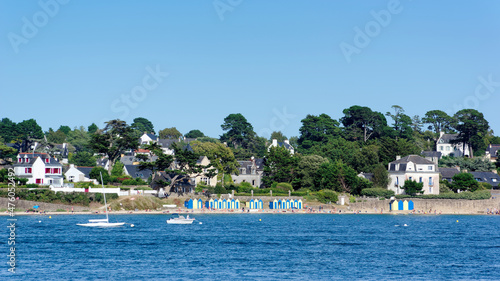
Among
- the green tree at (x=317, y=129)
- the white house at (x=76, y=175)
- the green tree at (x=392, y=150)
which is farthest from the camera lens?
the green tree at (x=317, y=129)

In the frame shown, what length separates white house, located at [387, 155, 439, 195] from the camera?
11662 cm

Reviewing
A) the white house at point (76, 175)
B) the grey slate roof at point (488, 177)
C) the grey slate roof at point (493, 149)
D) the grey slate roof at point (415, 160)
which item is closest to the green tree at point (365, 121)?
the grey slate roof at point (493, 149)

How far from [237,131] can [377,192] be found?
288 ft

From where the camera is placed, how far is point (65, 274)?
48.8 metres

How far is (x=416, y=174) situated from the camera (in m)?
117

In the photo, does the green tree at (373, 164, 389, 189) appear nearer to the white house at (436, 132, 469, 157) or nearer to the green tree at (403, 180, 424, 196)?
→ the green tree at (403, 180, 424, 196)

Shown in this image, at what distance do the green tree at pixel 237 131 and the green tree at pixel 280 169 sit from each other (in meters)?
72.4

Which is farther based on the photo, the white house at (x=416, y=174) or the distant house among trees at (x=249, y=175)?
the distant house among trees at (x=249, y=175)

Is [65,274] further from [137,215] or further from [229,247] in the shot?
[137,215]

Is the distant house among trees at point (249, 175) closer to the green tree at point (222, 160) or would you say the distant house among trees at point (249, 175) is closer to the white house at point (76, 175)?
the green tree at point (222, 160)

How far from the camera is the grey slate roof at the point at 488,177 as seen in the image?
128000 millimetres

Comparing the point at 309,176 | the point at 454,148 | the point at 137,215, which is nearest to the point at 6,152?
the point at 137,215

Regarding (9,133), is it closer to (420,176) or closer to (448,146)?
Answer: (420,176)

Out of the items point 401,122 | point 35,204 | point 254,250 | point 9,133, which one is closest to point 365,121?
point 401,122
